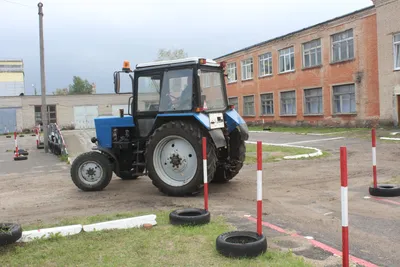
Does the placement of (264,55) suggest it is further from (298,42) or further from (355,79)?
(355,79)

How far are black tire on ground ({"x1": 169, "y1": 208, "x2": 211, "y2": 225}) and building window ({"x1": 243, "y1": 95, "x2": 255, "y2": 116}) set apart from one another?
32788 mm

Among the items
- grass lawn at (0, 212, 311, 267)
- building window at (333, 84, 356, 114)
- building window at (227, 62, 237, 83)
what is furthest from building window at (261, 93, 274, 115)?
grass lawn at (0, 212, 311, 267)

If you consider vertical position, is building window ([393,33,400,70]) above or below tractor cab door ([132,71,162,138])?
above

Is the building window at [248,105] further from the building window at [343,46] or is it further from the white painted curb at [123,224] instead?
the white painted curb at [123,224]

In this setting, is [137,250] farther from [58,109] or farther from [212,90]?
[58,109]

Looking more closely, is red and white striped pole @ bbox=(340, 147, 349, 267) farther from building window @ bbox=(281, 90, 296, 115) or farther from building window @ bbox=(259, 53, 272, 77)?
building window @ bbox=(259, 53, 272, 77)

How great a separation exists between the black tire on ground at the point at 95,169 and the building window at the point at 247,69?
3066cm

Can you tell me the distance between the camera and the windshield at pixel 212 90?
8148mm

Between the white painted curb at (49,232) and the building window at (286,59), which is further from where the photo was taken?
the building window at (286,59)

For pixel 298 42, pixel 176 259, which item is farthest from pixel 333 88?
pixel 176 259

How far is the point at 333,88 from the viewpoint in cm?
2794

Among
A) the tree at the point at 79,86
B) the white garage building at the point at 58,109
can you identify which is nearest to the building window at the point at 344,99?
the white garage building at the point at 58,109

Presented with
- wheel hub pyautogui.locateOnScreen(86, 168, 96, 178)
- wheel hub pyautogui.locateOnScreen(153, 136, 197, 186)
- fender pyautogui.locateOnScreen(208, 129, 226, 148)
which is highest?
fender pyautogui.locateOnScreen(208, 129, 226, 148)

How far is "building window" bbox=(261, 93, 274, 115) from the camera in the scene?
35219 millimetres
